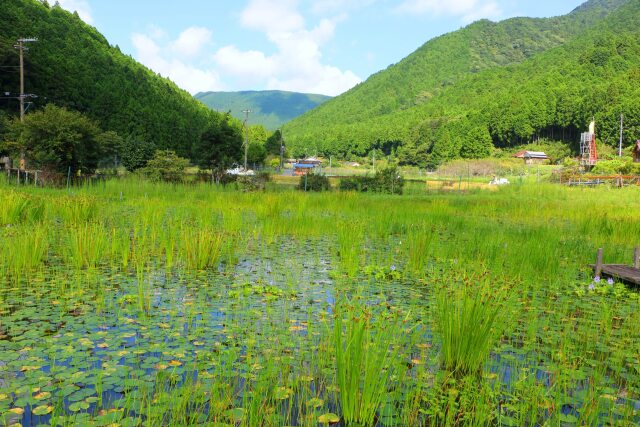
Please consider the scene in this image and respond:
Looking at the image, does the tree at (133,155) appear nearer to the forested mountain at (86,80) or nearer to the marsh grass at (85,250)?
the forested mountain at (86,80)

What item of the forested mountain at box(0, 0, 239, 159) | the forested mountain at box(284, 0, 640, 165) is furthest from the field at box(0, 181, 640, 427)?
the forested mountain at box(284, 0, 640, 165)

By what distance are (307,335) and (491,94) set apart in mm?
108240

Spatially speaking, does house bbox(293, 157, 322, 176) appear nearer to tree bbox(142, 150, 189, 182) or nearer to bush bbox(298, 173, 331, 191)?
bush bbox(298, 173, 331, 191)

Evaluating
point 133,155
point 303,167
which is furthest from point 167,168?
point 303,167

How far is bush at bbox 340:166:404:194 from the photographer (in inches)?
965

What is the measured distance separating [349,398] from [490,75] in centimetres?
12665

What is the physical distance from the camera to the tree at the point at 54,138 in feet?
61.1

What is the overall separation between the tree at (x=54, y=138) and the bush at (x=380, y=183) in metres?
13.0

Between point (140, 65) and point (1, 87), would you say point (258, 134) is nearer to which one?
point (140, 65)

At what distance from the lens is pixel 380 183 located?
2481 centimetres

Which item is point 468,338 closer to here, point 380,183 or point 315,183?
point 315,183

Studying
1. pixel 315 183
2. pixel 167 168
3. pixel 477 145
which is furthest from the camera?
pixel 477 145

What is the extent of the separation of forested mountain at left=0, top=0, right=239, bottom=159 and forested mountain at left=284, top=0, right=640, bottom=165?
41.1 m

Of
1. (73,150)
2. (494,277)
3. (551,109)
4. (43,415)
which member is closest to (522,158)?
(551,109)
